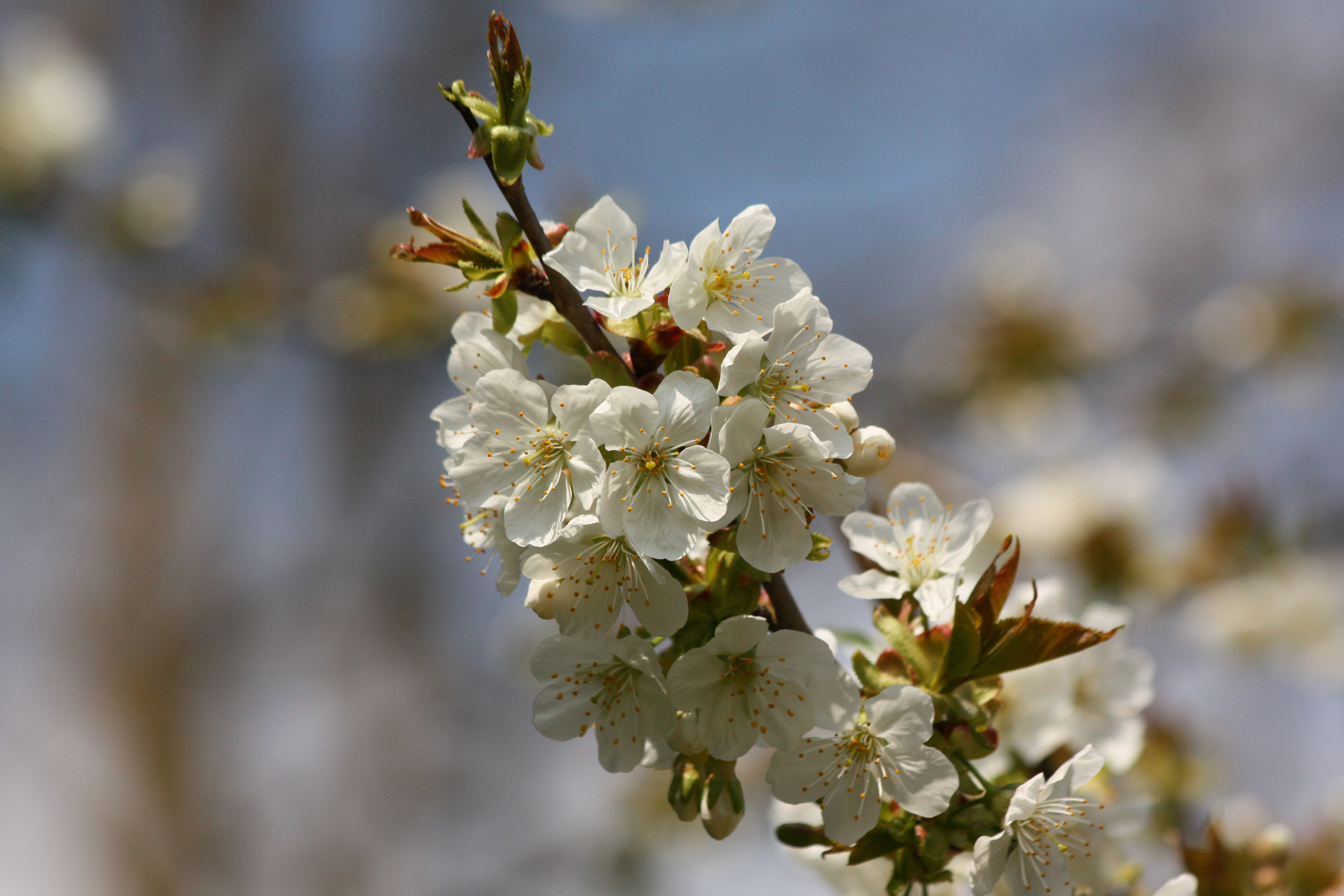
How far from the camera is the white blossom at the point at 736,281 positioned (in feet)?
3.32

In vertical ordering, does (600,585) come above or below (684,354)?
below

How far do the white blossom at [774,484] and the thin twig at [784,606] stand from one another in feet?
0.30

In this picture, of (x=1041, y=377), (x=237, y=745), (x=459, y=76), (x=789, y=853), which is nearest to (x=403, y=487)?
(x=237, y=745)

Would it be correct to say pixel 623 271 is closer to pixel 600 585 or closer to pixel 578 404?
pixel 578 404

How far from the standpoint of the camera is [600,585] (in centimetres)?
101

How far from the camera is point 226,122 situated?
8969 mm

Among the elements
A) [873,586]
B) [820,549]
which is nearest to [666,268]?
[820,549]

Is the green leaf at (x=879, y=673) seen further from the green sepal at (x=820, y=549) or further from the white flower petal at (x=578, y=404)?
the white flower petal at (x=578, y=404)

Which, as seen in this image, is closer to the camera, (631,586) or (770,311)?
(631,586)

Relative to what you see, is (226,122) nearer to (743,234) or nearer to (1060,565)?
(1060,565)

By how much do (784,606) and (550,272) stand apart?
0.51 m

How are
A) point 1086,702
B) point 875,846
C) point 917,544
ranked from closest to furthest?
1. point 875,846
2. point 917,544
3. point 1086,702

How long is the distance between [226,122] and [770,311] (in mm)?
9745

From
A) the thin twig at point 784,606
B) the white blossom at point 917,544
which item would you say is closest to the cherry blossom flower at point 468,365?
the thin twig at point 784,606
